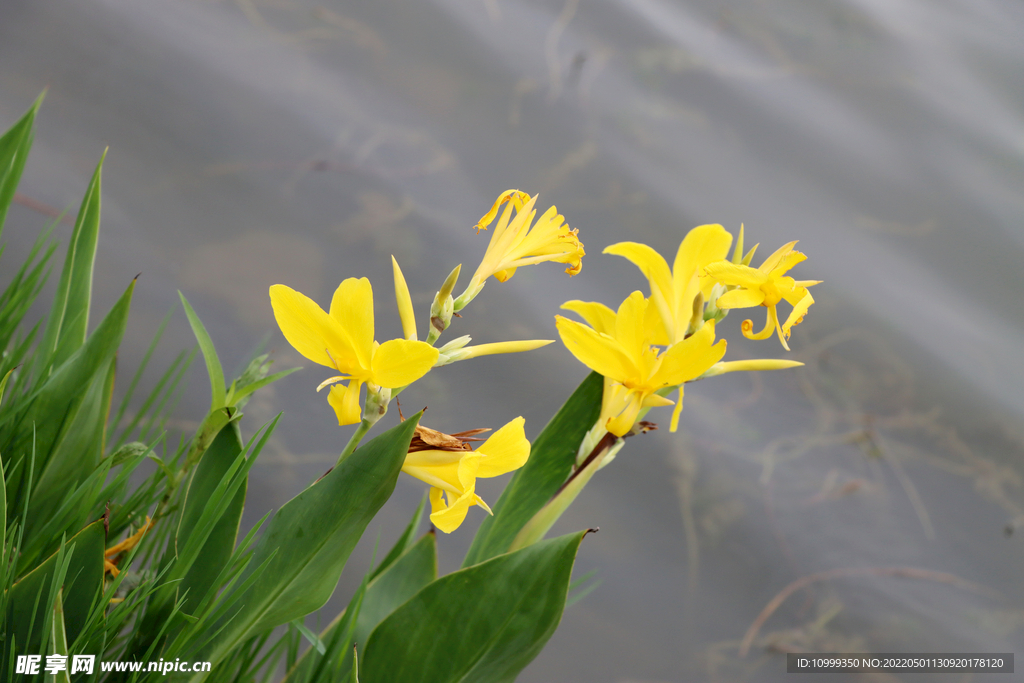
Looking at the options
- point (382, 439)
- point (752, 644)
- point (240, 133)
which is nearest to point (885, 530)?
point (752, 644)

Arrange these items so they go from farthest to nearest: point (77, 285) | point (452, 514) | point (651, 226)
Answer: point (651, 226) < point (77, 285) < point (452, 514)

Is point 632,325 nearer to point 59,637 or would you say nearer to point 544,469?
point 544,469

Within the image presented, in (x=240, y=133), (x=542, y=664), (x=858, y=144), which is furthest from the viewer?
(x=858, y=144)

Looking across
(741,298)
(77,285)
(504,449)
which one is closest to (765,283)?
(741,298)

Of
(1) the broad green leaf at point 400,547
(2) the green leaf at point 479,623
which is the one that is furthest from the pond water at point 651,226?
(2) the green leaf at point 479,623

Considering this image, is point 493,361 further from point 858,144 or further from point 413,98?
point 858,144

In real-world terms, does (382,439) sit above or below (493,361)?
above
